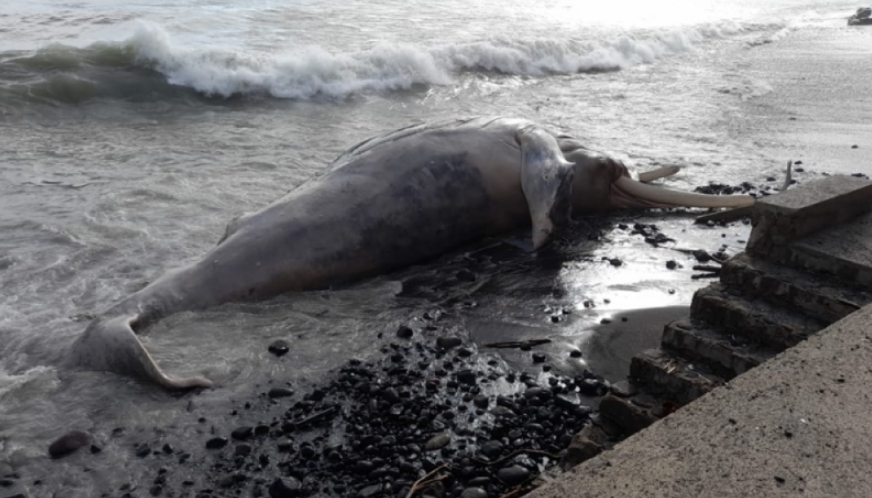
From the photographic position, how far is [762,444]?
2951mm

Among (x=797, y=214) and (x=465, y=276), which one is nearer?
(x=797, y=214)

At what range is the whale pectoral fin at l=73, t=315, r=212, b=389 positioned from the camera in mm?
5004

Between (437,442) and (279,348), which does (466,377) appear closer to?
(437,442)

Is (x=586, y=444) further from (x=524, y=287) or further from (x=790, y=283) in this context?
(x=524, y=287)

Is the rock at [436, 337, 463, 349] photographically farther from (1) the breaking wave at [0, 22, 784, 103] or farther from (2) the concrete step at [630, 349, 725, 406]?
(1) the breaking wave at [0, 22, 784, 103]

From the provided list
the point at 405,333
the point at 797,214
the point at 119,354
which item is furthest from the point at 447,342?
the point at 797,214

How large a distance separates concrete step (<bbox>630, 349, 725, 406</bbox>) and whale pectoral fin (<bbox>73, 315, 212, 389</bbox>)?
2687 mm

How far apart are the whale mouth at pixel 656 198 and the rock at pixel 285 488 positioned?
5.11 m

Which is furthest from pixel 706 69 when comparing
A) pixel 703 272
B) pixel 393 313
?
pixel 393 313

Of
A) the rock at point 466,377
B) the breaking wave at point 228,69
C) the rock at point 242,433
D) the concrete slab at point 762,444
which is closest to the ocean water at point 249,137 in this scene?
the breaking wave at point 228,69

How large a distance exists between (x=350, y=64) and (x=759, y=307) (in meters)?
12.9

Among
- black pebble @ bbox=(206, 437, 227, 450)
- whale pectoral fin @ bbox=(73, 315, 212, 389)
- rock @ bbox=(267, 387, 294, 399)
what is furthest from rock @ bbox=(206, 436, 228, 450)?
whale pectoral fin @ bbox=(73, 315, 212, 389)

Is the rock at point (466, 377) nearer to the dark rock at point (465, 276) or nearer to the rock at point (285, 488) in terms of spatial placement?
the rock at point (285, 488)

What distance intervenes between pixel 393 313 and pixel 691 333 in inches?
98.6
